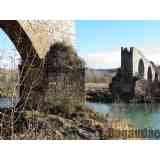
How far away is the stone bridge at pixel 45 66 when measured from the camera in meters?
6.91

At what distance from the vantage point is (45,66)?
6.98 m

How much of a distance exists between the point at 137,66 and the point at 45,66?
44.3 inches

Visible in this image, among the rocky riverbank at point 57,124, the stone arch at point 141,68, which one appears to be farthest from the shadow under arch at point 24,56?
the stone arch at point 141,68

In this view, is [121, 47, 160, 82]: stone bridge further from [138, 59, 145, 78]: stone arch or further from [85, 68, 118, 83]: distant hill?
[85, 68, 118, 83]: distant hill

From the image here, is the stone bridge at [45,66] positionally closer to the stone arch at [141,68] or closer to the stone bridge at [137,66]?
the stone bridge at [137,66]

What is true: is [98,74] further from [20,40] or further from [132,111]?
[20,40]

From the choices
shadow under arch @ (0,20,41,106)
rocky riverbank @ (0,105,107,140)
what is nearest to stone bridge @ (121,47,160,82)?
rocky riverbank @ (0,105,107,140)

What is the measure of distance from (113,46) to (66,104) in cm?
92

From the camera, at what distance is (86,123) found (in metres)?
6.93

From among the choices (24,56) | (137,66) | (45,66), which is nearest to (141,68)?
(137,66)

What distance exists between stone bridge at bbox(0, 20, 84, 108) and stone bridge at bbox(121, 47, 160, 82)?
0.54 meters

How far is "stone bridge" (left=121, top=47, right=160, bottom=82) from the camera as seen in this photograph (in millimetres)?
6711
